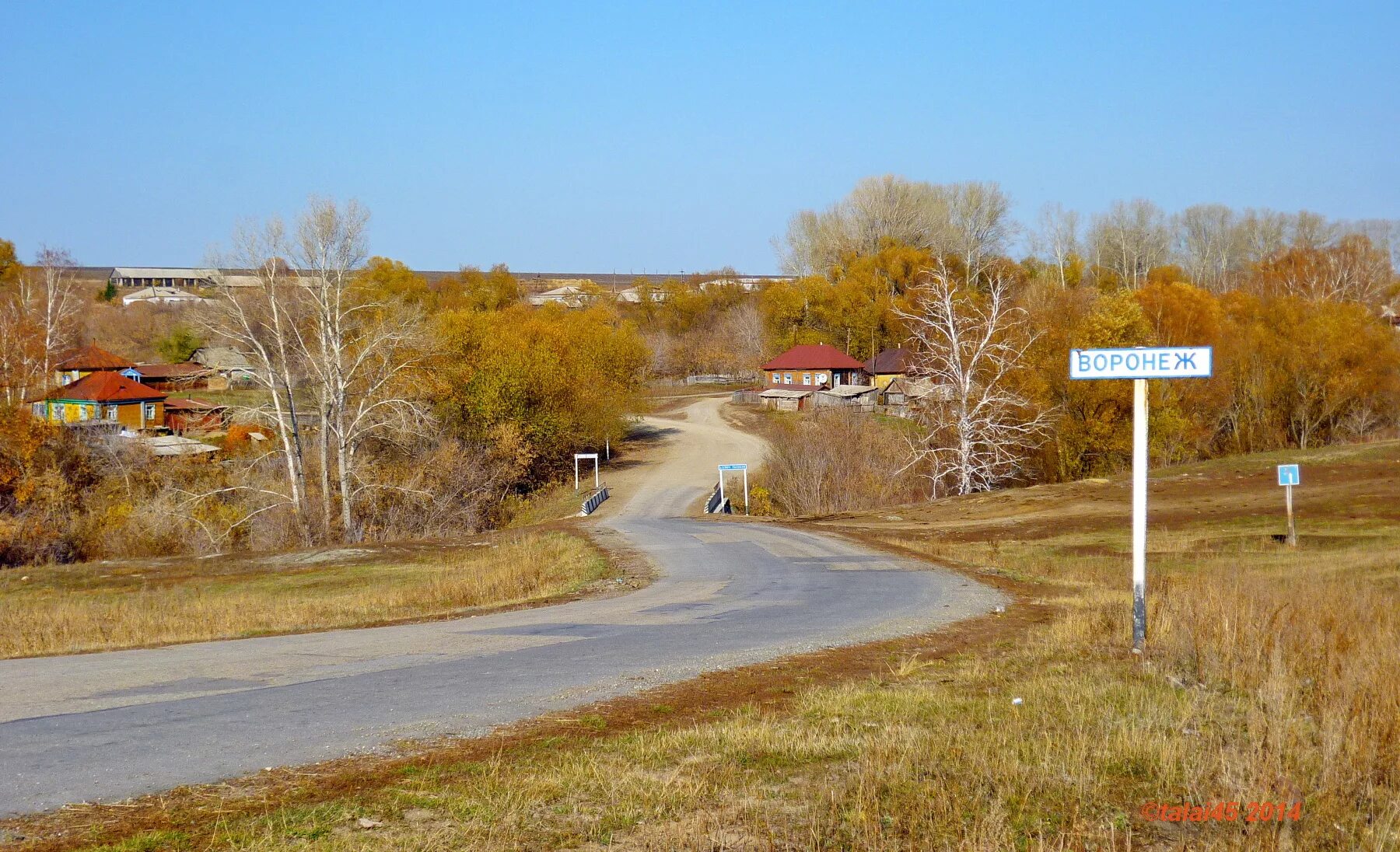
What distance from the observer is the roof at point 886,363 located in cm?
9538

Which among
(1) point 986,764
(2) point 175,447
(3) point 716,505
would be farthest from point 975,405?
(1) point 986,764

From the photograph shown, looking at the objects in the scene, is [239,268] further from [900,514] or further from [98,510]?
[900,514]

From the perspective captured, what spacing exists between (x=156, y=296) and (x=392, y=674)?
15543 cm

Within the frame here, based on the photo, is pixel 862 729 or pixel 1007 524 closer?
pixel 862 729

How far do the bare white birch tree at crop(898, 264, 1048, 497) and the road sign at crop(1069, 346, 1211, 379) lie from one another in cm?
3806

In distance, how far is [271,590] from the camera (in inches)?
1043

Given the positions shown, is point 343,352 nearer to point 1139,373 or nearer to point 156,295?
point 1139,373

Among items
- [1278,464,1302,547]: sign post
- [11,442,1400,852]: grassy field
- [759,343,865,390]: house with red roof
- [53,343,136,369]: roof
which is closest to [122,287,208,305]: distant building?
[53,343,136,369]: roof

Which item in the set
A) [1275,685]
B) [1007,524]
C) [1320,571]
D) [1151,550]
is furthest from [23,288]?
[1275,685]

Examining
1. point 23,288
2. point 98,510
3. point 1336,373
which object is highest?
point 23,288

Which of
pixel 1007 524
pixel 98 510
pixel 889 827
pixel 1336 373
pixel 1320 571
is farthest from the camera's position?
pixel 1336 373

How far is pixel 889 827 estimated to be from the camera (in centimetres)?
635

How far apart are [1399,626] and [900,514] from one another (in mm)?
28240

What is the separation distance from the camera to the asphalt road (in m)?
8.31
